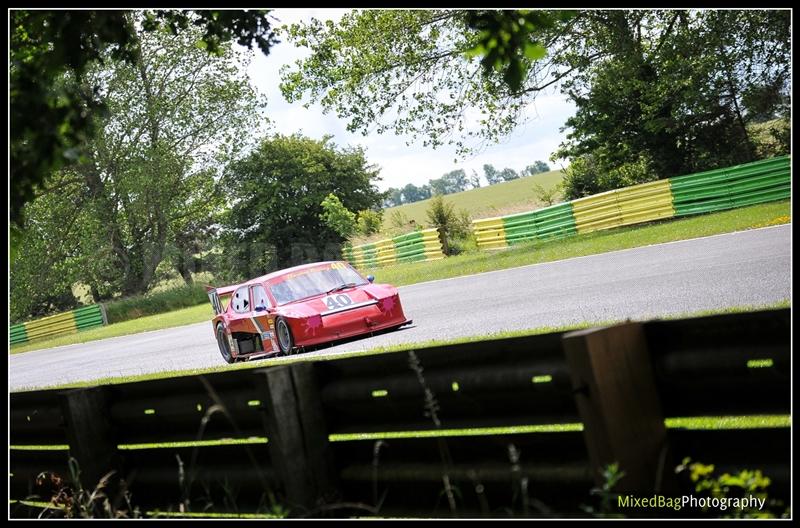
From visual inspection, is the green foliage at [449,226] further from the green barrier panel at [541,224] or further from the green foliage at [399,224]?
the green foliage at [399,224]

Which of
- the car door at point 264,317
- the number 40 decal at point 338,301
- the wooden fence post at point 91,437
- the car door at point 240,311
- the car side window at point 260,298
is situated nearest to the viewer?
the wooden fence post at point 91,437

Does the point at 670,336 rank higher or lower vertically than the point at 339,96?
lower

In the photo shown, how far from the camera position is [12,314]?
4847cm

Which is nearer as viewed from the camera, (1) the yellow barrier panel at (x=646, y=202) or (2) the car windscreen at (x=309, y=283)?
(2) the car windscreen at (x=309, y=283)

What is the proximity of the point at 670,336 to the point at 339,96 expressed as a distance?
101 ft

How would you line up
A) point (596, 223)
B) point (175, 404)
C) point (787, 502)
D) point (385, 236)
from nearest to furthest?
point (787, 502)
point (175, 404)
point (596, 223)
point (385, 236)

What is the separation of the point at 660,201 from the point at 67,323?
29313 millimetres

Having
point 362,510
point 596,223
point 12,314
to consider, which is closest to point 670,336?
point 362,510

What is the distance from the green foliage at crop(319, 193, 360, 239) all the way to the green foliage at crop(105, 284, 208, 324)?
23.4 ft

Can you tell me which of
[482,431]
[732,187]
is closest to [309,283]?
[482,431]

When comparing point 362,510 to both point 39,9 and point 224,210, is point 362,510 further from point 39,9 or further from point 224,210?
point 224,210

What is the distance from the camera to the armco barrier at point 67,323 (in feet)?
150

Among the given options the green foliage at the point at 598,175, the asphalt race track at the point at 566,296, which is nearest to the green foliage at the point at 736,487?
the asphalt race track at the point at 566,296

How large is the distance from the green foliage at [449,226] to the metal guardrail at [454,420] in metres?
32.0
